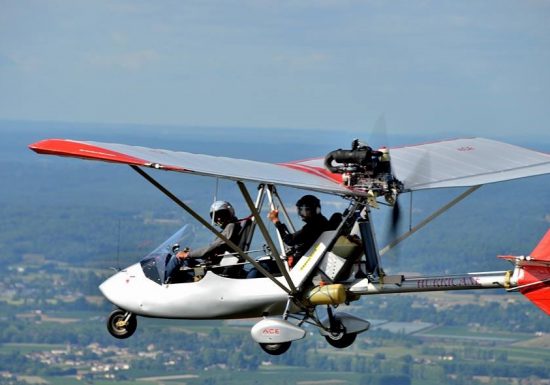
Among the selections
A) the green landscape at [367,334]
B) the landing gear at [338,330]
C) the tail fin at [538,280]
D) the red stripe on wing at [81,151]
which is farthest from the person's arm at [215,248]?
the green landscape at [367,334]

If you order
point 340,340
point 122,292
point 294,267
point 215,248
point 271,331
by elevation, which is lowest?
point 340,340

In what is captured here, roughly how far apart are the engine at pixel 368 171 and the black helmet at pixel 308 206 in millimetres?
765

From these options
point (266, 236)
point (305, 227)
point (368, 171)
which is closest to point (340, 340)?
point (305, 227)

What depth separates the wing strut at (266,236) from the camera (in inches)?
1100

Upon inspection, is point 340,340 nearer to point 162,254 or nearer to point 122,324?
point 162,254

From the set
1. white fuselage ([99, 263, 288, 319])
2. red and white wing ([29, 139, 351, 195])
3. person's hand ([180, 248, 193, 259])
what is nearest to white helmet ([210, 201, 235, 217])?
red and white wing ([29, 139, 351, 195])

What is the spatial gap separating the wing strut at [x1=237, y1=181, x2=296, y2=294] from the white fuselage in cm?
33

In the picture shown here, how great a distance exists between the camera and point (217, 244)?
29719mm

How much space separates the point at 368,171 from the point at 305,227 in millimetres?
1581

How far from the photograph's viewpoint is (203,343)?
327ft

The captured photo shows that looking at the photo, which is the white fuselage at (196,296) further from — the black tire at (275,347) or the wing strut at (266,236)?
the black tire at (275,347)

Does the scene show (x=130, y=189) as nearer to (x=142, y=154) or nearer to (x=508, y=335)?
(x=508, y=335)

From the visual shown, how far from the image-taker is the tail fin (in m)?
28.4

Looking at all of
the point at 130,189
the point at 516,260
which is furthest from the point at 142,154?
the point at 130,189
